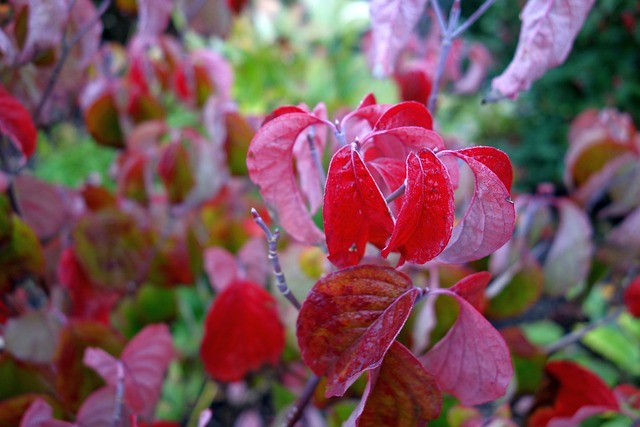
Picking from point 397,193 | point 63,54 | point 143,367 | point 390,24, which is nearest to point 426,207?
point 397,193

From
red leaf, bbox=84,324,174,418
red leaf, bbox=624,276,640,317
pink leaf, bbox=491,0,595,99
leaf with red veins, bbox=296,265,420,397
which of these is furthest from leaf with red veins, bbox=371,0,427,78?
red leaf, bbox=624,276,640,317

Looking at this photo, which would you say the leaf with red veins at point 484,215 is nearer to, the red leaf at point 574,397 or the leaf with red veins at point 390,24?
the leaf with red veins at point 390,24

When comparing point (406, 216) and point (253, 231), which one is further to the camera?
point (253, 231)

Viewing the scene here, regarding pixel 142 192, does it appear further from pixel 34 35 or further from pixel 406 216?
pixel 406 216

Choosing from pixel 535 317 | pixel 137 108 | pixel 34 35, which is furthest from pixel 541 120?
pixel 34 35

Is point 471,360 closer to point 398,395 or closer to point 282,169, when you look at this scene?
point 398,395
